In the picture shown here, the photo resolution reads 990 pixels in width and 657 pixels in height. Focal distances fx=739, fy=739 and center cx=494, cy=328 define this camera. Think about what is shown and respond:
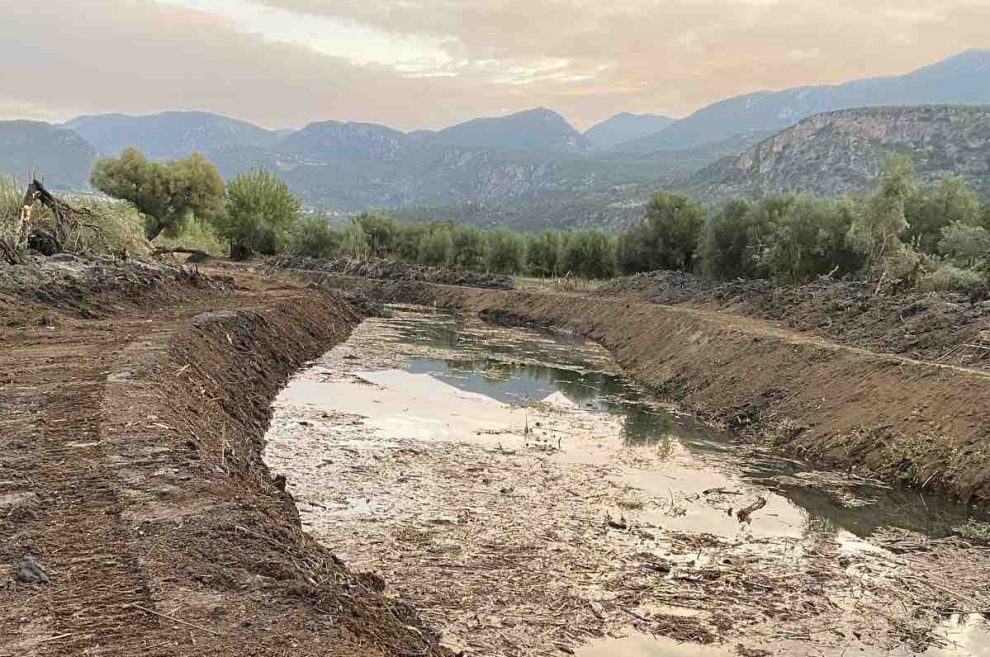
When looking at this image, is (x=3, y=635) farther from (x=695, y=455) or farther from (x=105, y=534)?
(x=695, y=455)

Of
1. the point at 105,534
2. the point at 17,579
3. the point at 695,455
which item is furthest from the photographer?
the point at 695,455

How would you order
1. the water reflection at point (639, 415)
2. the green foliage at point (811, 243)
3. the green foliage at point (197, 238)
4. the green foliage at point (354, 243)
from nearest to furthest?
the water reflection at point (639, 415), the green foliage at point (811, 243), the green foliage at point (197, 238), the green foliage at point (354, 243)

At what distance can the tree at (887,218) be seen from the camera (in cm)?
3033

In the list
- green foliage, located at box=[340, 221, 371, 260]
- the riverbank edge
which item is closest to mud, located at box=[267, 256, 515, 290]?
green foliage, located at box=[340, 221, 371, 260]

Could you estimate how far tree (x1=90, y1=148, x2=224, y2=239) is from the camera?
58156 millimetres

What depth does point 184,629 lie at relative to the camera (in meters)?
5.20

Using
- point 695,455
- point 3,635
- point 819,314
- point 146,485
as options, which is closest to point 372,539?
point 146,485

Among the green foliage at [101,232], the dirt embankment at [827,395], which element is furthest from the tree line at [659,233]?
the green foliage at [101,232]

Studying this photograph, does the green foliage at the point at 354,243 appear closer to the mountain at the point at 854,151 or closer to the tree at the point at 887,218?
the tree at the point at 887,218

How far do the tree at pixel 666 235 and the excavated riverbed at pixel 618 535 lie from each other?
3521 centimetres

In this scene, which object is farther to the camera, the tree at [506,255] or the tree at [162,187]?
the tree at [506,255]

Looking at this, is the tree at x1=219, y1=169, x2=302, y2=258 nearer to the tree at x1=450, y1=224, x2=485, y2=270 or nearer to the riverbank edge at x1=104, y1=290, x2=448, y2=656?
the tree at x1=450, y1=224, x2=485, y2=270

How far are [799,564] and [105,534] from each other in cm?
835

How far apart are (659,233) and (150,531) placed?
162 ft
